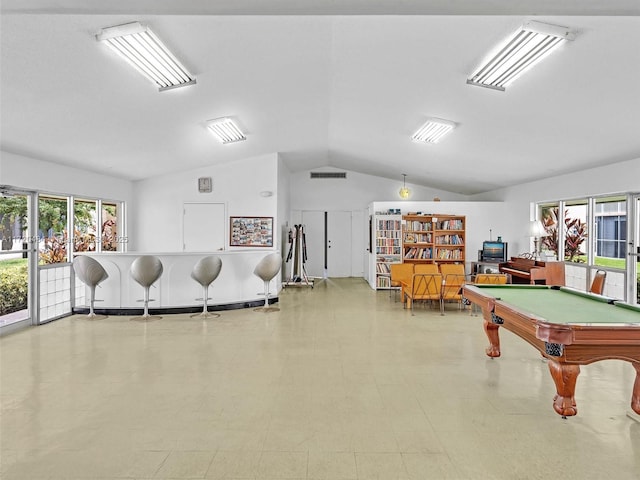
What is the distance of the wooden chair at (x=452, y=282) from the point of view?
23.6ft

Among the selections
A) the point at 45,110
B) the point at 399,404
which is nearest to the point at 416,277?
the point at 399,404

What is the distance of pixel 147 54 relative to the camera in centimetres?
373

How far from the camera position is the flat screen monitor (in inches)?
361

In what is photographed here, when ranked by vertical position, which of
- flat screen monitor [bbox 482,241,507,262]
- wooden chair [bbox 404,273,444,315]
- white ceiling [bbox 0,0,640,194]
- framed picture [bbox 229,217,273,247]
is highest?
white ceiling [bbox 0,0,640,194]

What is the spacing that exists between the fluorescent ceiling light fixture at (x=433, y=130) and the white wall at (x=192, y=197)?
341cm

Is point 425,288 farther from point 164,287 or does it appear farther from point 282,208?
point 164,287

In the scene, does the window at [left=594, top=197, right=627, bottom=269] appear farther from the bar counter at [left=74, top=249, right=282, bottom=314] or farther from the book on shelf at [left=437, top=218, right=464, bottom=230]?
the bar counter at [left=74, top=249, right=282, bottom=314]

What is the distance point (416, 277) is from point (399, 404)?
4155mm

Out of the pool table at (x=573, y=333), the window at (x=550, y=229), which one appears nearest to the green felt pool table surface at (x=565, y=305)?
the pool table at (x=573, y=333)

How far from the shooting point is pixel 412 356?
14.9 feet

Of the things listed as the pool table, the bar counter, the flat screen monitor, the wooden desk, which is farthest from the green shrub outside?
the flat screen monitor

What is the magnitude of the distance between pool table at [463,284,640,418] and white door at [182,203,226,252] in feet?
21.5

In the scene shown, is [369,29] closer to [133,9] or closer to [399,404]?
[133,9]

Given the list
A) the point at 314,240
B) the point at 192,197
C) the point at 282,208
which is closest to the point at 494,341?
the point at 282,208
